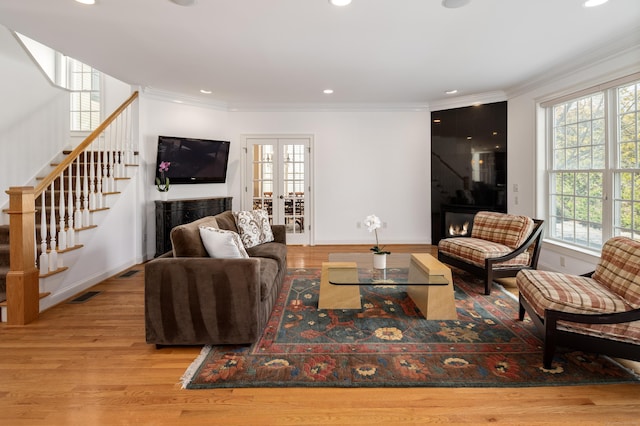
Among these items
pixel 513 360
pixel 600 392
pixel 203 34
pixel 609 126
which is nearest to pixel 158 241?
pixel 203 34

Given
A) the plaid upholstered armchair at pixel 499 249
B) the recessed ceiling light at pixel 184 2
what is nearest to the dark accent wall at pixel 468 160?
the plaid upholstered armchair at pixel 499 249

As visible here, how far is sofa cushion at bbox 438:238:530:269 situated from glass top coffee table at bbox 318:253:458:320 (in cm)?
66

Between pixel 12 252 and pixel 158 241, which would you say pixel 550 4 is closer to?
pixel 12 252

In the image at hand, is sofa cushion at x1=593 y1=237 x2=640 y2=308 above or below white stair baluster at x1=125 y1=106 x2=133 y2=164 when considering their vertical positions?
below

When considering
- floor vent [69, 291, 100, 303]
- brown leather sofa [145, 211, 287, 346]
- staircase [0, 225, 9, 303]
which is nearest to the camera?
brown leather sofa [145, 211, 287, 346]

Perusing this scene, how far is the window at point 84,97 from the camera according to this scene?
599 centimetres

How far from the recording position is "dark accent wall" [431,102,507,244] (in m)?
5.61

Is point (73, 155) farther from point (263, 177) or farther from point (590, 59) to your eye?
point (590, 59)

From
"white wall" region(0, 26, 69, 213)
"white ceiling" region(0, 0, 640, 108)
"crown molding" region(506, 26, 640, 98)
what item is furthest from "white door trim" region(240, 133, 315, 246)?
"crown molding" region(506, 26, 640, 98)

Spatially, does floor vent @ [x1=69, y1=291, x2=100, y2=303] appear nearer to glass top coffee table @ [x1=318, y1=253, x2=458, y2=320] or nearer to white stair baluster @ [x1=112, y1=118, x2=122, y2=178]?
white stair baluster @ [x1=112, y1=118, x2=122, y2=178]

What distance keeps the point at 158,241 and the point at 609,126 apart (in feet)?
19.4

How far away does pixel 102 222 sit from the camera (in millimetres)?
4301

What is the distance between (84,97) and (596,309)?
7435 millimetres

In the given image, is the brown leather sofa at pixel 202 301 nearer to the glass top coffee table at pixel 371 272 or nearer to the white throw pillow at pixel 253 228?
the glass top coffee table at pixel 371 272
